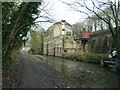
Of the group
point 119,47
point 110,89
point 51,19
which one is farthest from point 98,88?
point 119,47

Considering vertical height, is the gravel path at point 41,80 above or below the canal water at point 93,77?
above

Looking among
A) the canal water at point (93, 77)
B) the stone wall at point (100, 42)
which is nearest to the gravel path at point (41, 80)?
the canal water at point (93, 77)

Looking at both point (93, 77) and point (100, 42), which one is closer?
point (93, 77)

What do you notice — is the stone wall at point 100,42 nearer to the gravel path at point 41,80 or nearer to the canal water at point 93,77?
the canal water at point 93,77

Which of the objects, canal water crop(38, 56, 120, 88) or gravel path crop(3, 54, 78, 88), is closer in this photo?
gravel path crop(3, 54, 78, 88)

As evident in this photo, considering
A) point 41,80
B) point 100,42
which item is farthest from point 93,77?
point 100,42

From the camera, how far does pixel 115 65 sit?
2056 cm

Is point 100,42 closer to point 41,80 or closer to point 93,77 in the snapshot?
point 93,77

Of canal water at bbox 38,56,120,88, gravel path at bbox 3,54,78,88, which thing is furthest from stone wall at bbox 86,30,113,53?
gravel path at bbox 3,54,78,88

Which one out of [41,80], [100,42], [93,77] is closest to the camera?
[41,80]

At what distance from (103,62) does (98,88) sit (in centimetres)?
1482

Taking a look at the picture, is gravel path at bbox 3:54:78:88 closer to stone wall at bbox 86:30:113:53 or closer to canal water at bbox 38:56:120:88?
canal water at bbox 38:56:120:88

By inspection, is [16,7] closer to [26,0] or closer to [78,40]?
[26,0]

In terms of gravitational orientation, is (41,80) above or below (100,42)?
below
